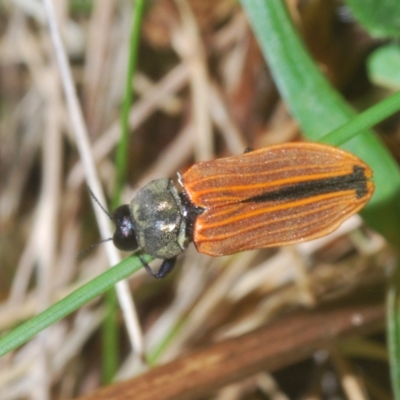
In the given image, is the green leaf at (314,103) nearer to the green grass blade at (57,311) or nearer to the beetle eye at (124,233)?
the beetle eye at (124,233)

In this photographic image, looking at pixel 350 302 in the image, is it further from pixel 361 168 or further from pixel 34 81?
pixel 34 81

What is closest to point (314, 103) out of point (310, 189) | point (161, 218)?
point (310, 189)

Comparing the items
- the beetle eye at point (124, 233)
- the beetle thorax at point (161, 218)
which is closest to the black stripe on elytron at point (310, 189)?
the beetle thorax at point (161, 218)

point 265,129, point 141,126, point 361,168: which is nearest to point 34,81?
point 141,126

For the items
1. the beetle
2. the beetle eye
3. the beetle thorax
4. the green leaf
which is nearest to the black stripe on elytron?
the beetle

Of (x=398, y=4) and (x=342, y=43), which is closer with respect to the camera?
(x=398, y=4)

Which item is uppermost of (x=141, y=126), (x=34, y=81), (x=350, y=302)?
(x=34, y=81)
